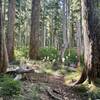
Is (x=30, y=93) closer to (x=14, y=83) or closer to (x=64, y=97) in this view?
(x=14, y=83)

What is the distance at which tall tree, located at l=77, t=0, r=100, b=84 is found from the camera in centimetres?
781

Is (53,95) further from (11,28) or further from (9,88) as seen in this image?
(11,28)

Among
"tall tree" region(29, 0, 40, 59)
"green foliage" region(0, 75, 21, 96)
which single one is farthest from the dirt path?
"tall tree" region(29, 0, 40, 59)

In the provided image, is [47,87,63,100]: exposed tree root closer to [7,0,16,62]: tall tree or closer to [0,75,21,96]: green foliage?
[0,75,21,96]: green foliage

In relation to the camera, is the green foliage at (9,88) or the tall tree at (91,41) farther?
the tall tree at (91,41)

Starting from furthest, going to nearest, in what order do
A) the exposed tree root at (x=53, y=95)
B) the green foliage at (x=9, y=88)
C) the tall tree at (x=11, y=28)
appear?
the tall tree at (x=11, y=28) < the exposed tree root at (x=53, y=95) < the green foliage at (x=9, y=88)

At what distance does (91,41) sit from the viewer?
25.6ft

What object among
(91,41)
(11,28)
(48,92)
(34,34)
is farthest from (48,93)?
(11,28)

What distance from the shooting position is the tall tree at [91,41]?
307 inches

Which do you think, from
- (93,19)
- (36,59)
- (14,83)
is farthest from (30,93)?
(36,59)

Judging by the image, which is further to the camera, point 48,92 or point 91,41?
point 91,41

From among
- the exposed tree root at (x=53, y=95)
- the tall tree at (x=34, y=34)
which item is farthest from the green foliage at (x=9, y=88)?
the tall tree at (x=34, y=34)

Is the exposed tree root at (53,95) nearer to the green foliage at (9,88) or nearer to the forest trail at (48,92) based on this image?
the forest trail at (48,92)

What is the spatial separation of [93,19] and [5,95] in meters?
3.66
